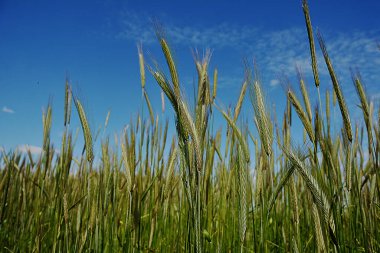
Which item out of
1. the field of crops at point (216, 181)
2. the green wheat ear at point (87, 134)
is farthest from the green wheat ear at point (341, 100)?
the green wheat ear at point (87, 134)

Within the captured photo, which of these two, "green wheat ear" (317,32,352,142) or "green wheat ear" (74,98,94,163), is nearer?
"green wheat ear" (317,32,352,142)

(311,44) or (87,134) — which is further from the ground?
(311,44)

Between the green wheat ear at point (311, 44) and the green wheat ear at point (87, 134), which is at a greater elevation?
the green wheat ear at point (311, 44)

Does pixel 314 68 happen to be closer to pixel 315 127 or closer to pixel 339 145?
pixel 315 127

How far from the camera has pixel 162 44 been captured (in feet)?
4.52

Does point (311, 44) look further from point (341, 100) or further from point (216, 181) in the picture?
point (216, 181)

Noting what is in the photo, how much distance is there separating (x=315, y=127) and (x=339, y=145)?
643 millimetres

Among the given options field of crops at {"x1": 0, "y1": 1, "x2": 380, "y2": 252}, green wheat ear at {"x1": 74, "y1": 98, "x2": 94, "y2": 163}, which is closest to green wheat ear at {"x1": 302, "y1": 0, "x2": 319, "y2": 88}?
field of crops at {"x1": 0, "y1": 1, "x2": 380, "y2": 252}

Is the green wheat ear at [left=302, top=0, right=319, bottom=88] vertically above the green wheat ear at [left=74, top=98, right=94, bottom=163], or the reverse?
the green wheat ear at [left=302, top=0, right=319, bottom=88]

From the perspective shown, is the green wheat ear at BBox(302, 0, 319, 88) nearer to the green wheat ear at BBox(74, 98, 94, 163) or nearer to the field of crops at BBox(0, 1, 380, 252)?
the field of crops at BBox(0, 1, 380, 252)

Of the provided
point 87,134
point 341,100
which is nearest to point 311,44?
point 341,100

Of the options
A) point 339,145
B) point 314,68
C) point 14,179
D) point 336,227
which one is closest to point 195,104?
point 314,68

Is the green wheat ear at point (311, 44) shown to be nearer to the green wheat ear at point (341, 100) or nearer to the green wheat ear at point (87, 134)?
the green wheat ear at point (341, 100)

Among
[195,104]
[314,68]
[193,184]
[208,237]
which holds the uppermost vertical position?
[314,68]
